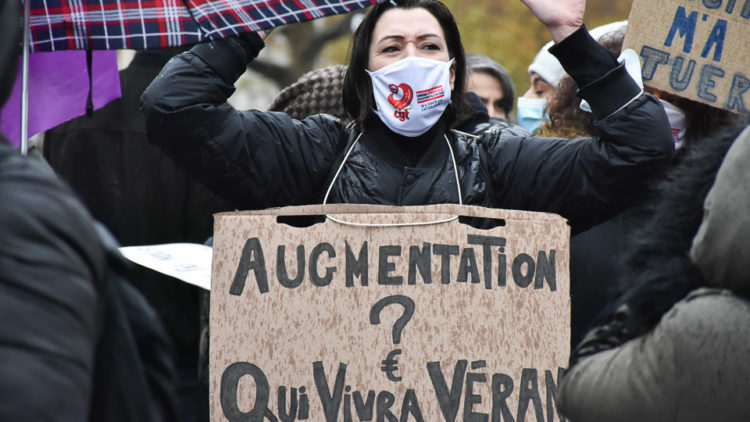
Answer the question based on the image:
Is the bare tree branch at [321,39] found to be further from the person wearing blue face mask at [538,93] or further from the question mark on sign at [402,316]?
the question mark on sign at [402,316]

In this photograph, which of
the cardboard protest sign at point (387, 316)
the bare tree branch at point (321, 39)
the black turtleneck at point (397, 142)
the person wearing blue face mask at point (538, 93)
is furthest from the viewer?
the bare tree branch at point (321, 39)

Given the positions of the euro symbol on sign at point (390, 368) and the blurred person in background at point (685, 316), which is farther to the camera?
the euro symbol on sign at point (390, 368)

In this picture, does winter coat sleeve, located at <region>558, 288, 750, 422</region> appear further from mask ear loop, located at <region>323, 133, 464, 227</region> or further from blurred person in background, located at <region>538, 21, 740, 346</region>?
blurred person in background, located at <region>538, 21, 740, 346</region>

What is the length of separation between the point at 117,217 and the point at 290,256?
1.34 meters

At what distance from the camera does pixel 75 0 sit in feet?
10.1

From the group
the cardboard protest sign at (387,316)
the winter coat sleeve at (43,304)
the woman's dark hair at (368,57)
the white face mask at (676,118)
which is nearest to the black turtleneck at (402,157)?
the woman's dark hair at (368,57)

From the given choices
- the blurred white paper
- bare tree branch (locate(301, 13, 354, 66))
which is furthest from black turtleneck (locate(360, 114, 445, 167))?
bare tree branch (locate(301, 13, 354, 66))

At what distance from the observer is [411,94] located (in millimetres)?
3336

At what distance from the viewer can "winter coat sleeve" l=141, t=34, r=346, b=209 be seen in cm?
311

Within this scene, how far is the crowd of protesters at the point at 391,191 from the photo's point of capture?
1.35 m

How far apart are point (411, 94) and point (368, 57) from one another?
251 mm

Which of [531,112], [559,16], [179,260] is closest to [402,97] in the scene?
[559,16]

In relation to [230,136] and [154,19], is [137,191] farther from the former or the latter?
[154,19]

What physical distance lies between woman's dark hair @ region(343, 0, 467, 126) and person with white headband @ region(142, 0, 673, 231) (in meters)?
0.09
